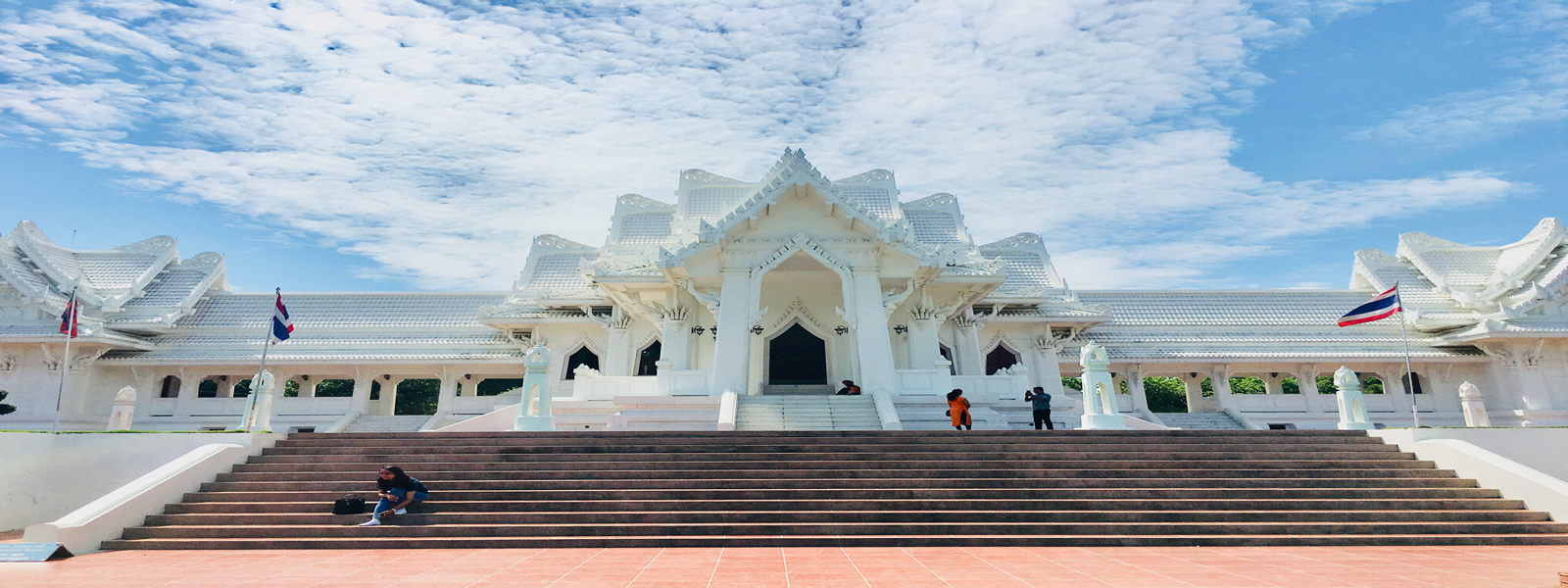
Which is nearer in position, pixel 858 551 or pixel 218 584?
pixel 218 584

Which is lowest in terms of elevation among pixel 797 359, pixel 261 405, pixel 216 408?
pixel 216 408

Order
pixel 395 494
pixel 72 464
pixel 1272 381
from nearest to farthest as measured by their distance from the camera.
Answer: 1. pixel 395 494
2. pixel 72 464
3. pixel 1272 381

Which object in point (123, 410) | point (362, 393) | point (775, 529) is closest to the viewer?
point (775, 529)

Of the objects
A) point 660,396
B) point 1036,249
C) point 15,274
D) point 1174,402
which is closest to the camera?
point 660,396

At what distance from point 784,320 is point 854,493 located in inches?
402

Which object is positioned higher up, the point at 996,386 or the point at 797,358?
the point at 797,358

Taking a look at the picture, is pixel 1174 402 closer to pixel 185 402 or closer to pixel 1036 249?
pixel 1036 249

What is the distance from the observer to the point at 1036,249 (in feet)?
81.0

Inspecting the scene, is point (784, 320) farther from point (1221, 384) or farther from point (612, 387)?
→ point (1221, 384)

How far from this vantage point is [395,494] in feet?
27.7

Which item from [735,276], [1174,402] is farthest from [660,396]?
[1174,402]

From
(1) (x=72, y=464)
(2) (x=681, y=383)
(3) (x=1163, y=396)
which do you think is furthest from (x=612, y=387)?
(3) (x=1163, y=396)

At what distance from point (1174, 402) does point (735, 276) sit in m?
36.5

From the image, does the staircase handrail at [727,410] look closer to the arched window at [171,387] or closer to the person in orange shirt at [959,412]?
the person in orange shirt at [959,412]
